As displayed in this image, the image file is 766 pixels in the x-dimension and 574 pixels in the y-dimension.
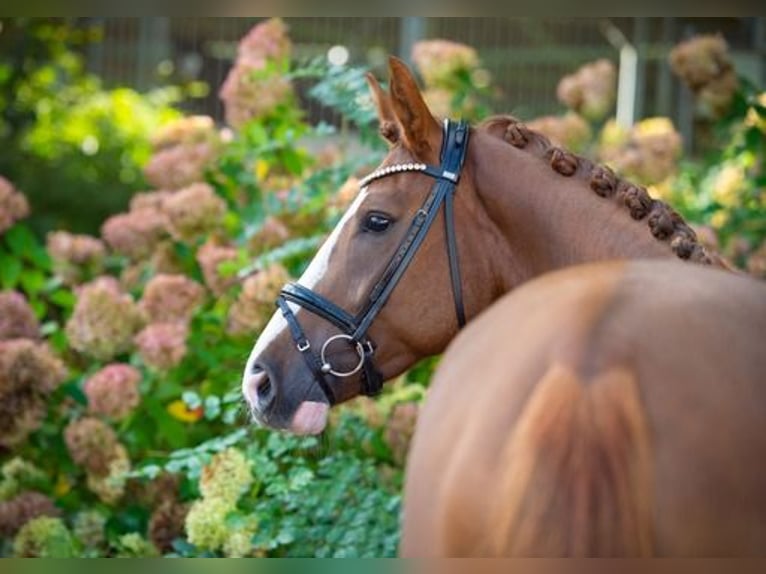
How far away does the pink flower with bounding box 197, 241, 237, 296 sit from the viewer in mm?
4766

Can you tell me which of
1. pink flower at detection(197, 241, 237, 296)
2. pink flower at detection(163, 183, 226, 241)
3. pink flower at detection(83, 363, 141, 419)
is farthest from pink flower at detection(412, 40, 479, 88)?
pink flower at detection(83, 363, 141, 419)

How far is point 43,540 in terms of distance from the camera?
13.8 ft

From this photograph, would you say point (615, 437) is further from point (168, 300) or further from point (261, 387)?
point (168, 300)

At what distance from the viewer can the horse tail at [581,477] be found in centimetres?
158

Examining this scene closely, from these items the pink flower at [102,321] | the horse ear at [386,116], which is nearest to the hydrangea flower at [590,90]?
the pink flower at [102,321]

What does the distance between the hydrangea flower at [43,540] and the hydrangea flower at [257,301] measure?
0.86 m

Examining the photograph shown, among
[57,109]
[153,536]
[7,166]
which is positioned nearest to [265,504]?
[153,536]

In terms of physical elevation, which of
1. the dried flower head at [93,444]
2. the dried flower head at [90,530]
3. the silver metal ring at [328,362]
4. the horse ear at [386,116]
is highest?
the horse ear at [386,116]

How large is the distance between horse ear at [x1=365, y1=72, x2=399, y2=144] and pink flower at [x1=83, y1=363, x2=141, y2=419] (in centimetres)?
154

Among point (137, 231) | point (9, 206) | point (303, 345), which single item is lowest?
point (137, 231)

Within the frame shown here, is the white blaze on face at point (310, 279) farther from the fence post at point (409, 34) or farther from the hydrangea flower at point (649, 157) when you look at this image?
the fence post at point (409, 34)

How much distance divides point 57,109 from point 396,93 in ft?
25.2

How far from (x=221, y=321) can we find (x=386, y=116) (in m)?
1.68

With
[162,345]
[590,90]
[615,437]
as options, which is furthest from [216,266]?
[615,437]
